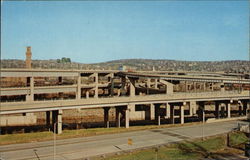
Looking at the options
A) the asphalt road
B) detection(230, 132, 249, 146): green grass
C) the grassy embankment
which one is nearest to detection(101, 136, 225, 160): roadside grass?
the grassy embankment

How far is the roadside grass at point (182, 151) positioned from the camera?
32.5 metres

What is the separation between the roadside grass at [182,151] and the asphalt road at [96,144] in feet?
8.09

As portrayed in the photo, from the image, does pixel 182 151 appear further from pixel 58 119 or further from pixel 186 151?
pixel 58 119

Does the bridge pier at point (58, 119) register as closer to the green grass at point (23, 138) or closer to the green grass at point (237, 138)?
the green grass at point (23, 138)

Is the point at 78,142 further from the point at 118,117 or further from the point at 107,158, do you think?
the point at 118,117

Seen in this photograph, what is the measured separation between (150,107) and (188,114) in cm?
1391

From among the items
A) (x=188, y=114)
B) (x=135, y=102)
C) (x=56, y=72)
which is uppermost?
(x=56, y=72)

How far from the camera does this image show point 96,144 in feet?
129

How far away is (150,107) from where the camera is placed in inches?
3051

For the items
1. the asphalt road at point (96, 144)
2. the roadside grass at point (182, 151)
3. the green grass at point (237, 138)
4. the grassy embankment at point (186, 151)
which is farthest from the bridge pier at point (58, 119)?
the green grass at point (237, 138)

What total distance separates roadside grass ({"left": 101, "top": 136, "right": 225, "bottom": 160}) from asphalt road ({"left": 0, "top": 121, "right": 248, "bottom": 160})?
2.47m

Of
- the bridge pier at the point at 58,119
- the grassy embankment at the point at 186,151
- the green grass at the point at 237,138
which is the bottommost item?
the green grass at the point at 237,138

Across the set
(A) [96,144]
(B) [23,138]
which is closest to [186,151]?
(A) [96,144]

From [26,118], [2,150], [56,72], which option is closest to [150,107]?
[56,72]
